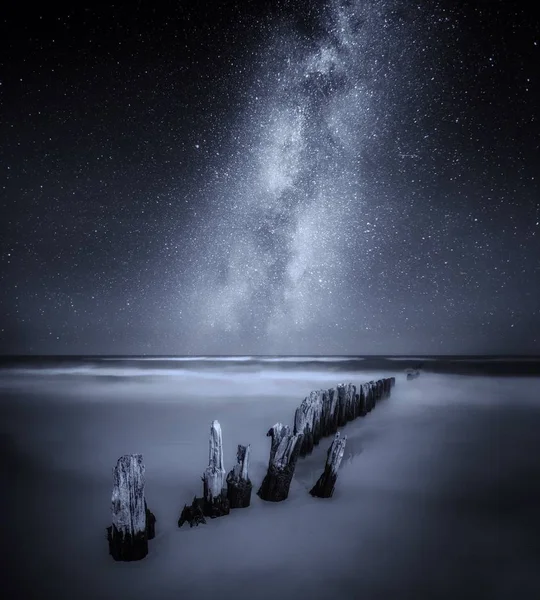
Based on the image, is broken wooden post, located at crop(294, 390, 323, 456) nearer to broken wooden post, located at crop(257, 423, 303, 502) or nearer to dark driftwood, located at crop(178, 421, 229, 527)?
broken wooden post, located at crop(257, 423, 303, 502)

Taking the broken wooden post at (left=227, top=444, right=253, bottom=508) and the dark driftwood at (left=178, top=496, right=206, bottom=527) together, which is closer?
the dark driftwood at (left=178, top=496, right=206, bottom=527)

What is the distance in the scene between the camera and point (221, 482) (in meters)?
4.09

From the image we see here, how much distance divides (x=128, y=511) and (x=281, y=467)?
1892 millimetres

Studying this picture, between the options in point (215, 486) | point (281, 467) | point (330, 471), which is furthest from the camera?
point (330, 471)

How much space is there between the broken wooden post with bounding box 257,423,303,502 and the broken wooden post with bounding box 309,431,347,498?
39 cm

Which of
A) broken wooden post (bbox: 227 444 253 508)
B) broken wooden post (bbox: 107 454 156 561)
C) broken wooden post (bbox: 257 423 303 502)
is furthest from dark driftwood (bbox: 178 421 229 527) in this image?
broken wooden post (bbox: 107 454 156 561)

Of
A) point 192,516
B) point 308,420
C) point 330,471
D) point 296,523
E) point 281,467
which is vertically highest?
point 308,420

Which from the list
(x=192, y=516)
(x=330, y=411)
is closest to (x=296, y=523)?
(x=192, y=516)

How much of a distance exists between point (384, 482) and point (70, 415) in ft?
30.5

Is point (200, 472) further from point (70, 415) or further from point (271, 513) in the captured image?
point (70, 415)

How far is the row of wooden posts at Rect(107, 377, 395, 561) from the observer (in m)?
3.15

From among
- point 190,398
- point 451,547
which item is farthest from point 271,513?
point 190,398

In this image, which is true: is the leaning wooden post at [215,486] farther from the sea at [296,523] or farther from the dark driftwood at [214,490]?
the sea at [296,523]

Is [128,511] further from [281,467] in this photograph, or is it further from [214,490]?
[281,467]
